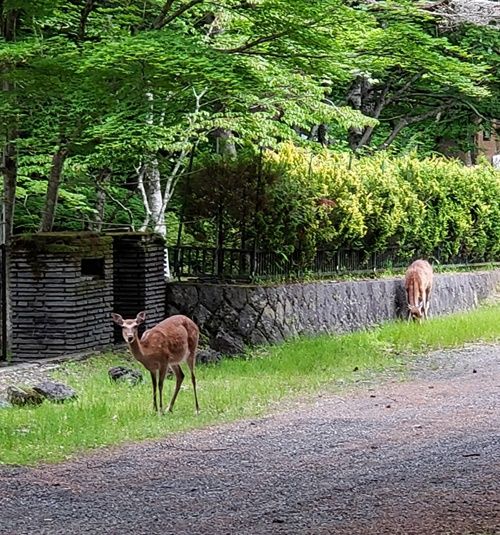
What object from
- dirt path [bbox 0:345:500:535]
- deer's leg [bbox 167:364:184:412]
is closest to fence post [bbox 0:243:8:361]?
deer's leg [bbox 167:364:184:412]

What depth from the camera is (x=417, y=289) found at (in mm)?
18094

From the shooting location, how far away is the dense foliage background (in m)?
Result: 12.3

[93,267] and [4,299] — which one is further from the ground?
[93,267]

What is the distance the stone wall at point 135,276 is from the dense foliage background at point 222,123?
1.08 meters

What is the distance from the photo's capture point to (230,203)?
633 inches

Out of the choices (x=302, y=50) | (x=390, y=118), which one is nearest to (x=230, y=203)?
(x=302, y=50)

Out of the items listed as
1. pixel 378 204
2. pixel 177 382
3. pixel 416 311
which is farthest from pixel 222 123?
pixel 416 311

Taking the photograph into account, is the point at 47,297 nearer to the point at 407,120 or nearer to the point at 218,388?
the point at 218,388

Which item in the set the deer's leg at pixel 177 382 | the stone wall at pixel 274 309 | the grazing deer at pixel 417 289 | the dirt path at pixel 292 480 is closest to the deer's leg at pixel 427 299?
the grazing deer at pixel 417 289

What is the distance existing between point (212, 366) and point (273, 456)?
524cm

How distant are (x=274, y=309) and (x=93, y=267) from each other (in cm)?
278

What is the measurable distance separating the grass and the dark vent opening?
1.10 meters

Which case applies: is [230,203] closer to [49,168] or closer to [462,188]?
[49,168]

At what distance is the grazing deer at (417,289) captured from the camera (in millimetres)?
18031
